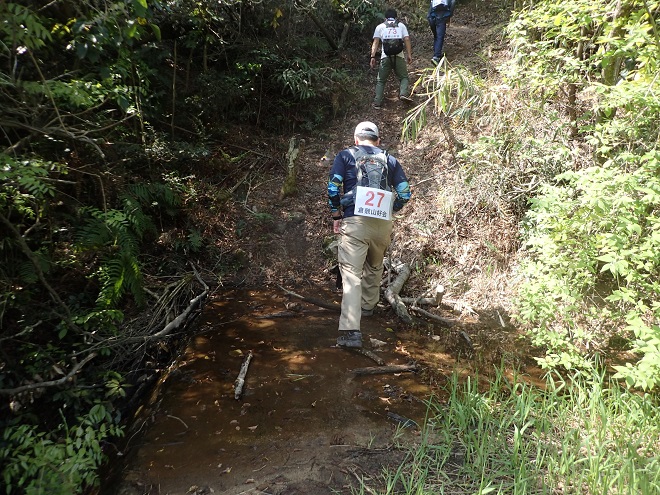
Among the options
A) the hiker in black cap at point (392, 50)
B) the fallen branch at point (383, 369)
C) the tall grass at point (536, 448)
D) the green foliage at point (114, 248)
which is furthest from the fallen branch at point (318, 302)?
the hiker in black cap at point (392, 50)

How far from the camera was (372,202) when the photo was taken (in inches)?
181

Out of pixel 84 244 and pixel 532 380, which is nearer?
pixel 532 380

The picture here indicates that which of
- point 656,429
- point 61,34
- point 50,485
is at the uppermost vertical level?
point 61,34

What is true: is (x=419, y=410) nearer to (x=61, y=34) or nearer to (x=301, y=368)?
(x=301, y=368)

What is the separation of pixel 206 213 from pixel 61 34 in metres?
3.33

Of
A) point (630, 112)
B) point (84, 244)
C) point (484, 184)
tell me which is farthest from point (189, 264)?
point (630, 112)

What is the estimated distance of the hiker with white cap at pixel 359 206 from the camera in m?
4.61

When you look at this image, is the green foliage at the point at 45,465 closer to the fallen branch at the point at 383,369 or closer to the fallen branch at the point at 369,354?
the fallen branch at the point at 383,369

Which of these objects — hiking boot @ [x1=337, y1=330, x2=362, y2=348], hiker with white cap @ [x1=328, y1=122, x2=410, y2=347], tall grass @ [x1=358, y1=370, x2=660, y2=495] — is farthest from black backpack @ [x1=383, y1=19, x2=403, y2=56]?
tall grass @ [x1=358, y1=370, x2=660, y2=495]

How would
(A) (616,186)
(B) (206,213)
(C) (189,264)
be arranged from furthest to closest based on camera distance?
(B) (206,213) → (C) (189,264) → (A) (616,186)

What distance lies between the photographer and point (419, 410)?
368 cm

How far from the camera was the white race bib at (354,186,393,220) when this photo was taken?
457 centimetres

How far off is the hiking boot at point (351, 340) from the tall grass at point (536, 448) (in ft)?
4.04

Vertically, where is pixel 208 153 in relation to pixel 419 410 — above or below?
above
